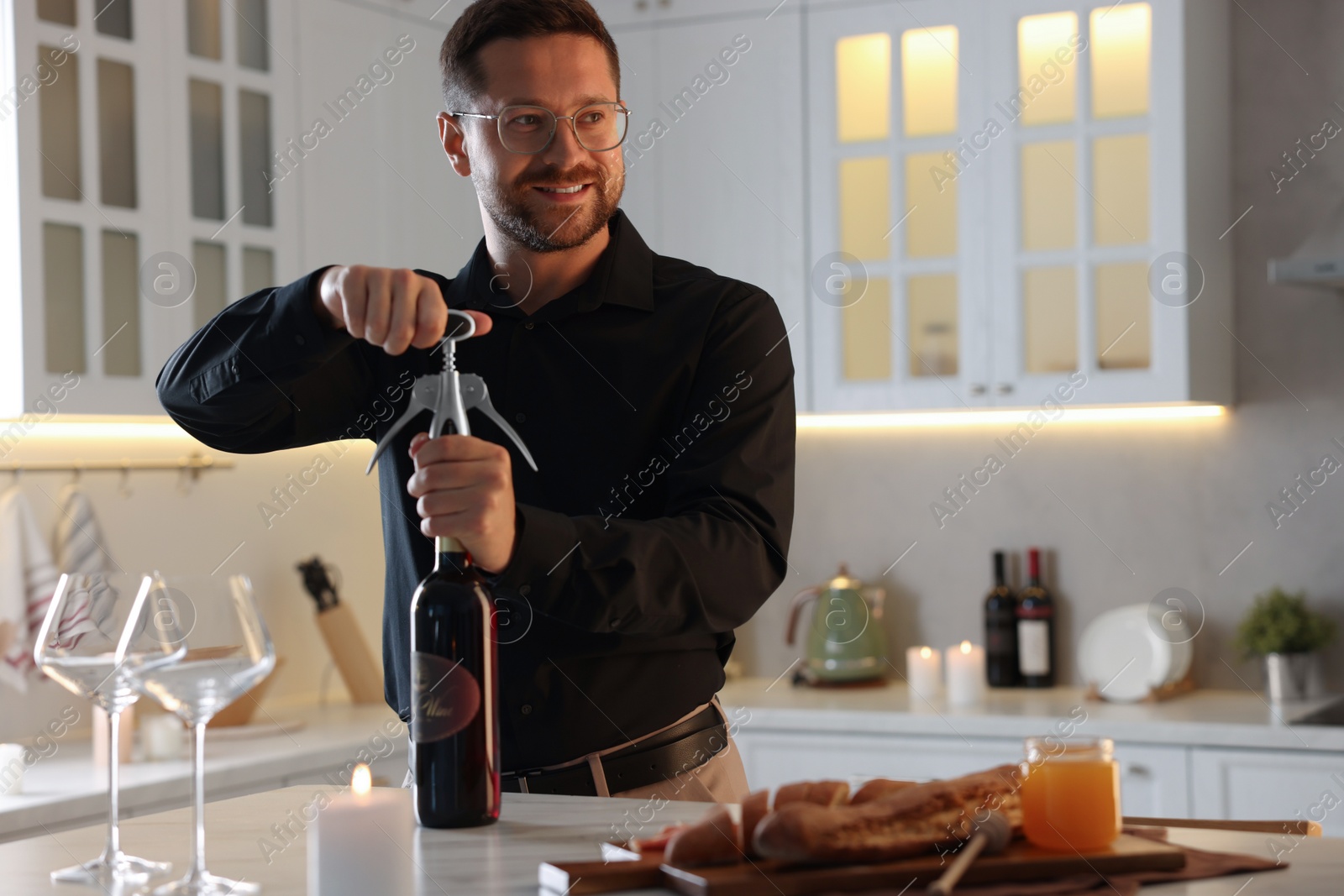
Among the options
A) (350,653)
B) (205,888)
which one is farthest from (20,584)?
(205,888)

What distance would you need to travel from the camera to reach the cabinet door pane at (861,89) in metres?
3.31

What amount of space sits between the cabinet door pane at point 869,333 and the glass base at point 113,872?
246 cm

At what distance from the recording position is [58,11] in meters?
2.59

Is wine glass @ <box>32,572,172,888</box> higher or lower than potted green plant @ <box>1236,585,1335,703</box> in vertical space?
higher

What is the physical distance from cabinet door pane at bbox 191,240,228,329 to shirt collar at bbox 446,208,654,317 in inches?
50.9

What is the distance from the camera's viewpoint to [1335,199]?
318cm

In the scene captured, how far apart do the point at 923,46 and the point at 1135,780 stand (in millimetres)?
1618

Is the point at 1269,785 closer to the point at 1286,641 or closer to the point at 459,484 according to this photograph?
the point at 1286,641

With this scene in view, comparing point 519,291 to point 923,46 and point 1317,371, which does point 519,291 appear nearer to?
point 923,46

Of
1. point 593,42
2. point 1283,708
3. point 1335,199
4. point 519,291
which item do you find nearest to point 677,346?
point 519,291

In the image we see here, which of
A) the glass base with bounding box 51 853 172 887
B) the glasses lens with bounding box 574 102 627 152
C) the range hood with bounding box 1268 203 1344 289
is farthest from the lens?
the range hood with bounding box 1268 203 1344 289

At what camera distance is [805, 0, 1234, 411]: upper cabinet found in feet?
9.94

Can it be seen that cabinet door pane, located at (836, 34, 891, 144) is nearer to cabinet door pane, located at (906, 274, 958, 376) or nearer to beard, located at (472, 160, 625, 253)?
cabinet door pane, located at (906, 274, 958, 376)

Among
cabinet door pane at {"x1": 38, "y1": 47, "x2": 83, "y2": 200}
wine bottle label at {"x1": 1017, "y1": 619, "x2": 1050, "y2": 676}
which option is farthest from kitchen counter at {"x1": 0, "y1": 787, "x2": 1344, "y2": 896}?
wine bottle label at {"x1": 1017, "y1": 619, "x2": 1050, "y2": 676}
